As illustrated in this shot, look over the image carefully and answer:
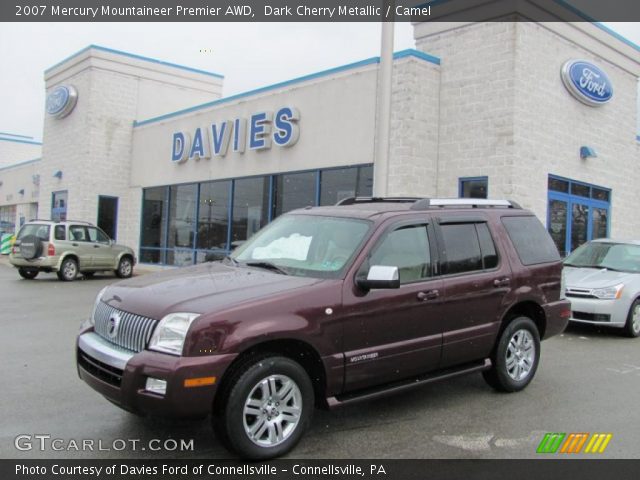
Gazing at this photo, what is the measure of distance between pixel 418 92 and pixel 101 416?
11.0 m

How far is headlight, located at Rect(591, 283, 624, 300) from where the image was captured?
909cm

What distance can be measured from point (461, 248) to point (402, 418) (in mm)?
1670

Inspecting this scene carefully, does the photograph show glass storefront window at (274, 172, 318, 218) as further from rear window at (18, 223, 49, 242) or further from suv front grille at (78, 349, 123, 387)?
suv front grille at (78, 349, 123, 387)

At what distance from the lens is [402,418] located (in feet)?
16.6

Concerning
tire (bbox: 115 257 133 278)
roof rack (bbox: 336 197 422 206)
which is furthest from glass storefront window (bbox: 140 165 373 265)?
roof rack (bbox: 336 197 422 206)

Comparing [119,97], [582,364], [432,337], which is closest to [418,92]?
[582,364]

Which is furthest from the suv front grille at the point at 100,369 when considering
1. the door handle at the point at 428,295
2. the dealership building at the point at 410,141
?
the dealership building at the point at 410,141

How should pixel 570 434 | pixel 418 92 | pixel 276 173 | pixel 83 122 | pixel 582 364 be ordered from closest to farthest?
pixel 570 434, pixel 582 364, pixel 418 92, pixel 276 173, pixel 83 122

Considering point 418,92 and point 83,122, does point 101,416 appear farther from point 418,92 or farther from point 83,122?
point 83,122

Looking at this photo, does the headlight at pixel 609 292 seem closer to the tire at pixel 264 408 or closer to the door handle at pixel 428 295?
the door handle at pixel 428 295

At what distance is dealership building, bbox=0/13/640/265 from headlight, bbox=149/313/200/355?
5635 mm

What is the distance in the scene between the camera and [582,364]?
732 cm

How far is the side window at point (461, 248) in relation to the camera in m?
5.42

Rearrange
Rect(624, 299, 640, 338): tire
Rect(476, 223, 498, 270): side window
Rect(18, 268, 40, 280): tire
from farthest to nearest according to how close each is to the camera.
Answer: Rect(18, 268, 40, 280): tire → Rect(624, 299, 640, 338): tire → Rect(476, 223, 498, 270): side window
